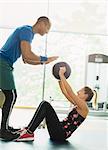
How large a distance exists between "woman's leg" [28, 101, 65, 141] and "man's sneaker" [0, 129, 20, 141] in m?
0.16

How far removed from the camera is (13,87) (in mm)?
2850

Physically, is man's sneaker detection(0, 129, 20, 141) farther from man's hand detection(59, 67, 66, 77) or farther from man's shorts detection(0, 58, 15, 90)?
man's hand detection(59, 67, 66, 77)

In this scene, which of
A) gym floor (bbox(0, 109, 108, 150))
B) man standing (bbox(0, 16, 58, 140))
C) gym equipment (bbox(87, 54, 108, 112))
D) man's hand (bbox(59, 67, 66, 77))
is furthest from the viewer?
gym equipment (bbox(87, 54, 108, 112))

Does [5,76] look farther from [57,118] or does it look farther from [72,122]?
[72,122]

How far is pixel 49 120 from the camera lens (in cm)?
294

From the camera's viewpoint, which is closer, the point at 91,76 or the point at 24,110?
the point at 24,110

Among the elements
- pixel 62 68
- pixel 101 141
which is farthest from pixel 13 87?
pixel 101 141

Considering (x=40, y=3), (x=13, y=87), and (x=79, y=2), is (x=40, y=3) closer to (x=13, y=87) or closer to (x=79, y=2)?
(x=79, y=2)

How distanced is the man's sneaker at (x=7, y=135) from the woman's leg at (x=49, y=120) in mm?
162

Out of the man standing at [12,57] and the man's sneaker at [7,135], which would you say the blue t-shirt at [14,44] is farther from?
the man's sneaker at [7,135]

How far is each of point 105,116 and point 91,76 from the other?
3.42 ft

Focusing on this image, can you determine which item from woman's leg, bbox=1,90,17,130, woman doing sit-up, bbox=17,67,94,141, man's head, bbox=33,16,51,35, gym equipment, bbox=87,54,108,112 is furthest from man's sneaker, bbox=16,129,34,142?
gym equipment, bbox=87,54,108,112

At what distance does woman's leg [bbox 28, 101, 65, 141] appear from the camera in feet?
9.41

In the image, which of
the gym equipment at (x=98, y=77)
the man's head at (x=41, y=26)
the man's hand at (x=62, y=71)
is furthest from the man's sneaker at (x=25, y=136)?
the gym equipment at (x=98, y=77)
